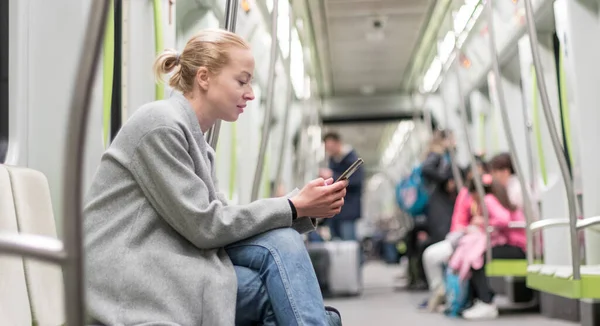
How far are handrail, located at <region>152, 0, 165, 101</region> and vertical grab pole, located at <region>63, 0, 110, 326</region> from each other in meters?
2.29

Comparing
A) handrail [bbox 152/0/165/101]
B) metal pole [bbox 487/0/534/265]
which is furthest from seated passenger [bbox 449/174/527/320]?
handrail [bbox 152/0/165/101]

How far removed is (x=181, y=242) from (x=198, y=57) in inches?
20.5

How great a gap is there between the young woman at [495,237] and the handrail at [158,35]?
271cm

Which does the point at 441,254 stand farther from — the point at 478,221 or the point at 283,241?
the point at 283,241

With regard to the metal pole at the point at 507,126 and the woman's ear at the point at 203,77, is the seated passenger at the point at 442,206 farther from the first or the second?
the woman's ear at the point at 203,77

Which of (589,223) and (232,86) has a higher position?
(232,86)

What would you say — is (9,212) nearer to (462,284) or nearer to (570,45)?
(570,45)

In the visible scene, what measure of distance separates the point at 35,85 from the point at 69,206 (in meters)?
1.82

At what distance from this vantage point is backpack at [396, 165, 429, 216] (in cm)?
769

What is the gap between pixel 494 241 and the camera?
5676 mm

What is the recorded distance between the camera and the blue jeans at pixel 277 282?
183 centimetres

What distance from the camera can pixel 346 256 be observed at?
23.4 ft

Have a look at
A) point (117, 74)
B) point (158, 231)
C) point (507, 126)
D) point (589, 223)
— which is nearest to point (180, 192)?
point (158, 231)

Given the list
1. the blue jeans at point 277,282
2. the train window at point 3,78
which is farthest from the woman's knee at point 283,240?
the train window at point 3,78
